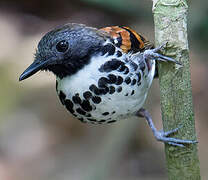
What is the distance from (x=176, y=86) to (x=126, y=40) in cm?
83

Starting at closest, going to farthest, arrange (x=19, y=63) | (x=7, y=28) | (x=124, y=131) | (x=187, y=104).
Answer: (x=187, y=104) < (x=124, y=131) < (x=19, y=63) < (x=7, y=28)

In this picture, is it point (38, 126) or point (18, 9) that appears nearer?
point (38, 126)

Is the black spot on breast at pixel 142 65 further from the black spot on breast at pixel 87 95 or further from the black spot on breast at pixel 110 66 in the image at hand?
the black spot on breast at pixel 87 95

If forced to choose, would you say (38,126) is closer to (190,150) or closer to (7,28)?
(7,28)

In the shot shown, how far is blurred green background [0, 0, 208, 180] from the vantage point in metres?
6.67

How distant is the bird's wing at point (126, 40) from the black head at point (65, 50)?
198mm

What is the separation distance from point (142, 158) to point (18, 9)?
4.05 meters

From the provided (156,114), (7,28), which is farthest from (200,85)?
(7,28)

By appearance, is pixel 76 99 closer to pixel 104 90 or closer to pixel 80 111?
pixel 80 111

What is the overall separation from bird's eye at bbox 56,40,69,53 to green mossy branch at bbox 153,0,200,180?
2.63ft

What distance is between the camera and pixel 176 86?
319 centimetres

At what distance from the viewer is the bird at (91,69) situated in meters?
3.56

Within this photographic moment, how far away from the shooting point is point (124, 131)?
6660mm

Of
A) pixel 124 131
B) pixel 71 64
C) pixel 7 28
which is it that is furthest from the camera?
pixel 7 28
